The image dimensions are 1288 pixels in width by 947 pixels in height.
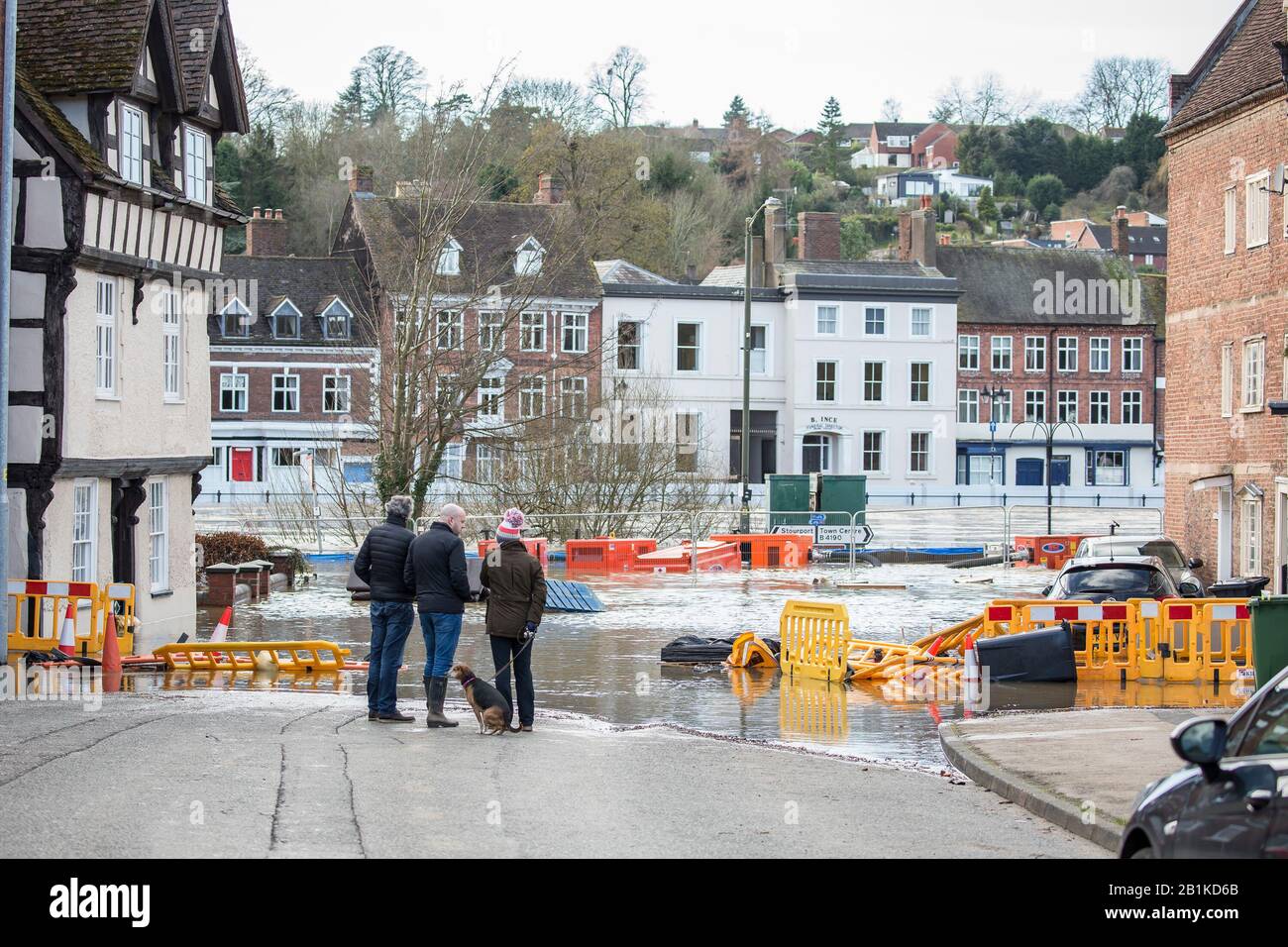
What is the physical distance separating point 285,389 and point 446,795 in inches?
2278

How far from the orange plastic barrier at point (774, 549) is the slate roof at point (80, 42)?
2108 centimetres

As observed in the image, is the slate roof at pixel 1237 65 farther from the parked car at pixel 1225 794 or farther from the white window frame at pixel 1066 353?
the white window frame at pixel 1066 353

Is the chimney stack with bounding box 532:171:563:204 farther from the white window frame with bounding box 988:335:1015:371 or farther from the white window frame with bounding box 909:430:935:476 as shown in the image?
the white window frame with bounding box 988:335:1015:371

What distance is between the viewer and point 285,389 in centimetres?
6681

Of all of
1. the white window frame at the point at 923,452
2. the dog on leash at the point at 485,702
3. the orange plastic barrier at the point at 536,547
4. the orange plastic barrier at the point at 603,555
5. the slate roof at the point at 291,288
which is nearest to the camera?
the dog on leash at the point at 485,702

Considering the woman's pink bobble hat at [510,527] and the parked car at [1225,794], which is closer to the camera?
the parked car at [1225,794]

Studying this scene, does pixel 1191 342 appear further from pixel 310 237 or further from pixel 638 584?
pixel 310 237

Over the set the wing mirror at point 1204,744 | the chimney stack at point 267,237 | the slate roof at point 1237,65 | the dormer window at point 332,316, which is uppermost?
the chimney stack at point 267,237

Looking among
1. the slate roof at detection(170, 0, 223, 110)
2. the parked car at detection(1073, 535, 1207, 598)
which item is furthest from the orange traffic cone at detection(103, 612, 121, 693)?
the parked car at detection(1073, 535, 1207, 598)

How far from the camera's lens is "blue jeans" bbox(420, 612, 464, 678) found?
45.9 feet

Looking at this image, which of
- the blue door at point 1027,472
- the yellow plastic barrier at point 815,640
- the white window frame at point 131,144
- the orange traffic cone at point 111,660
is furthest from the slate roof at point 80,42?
the blue door at point 1027,472

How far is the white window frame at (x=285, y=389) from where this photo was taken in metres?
66.6

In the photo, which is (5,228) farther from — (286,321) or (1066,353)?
(1066,353)

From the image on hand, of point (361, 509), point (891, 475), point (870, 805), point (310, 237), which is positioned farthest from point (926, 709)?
point (310, 237)
